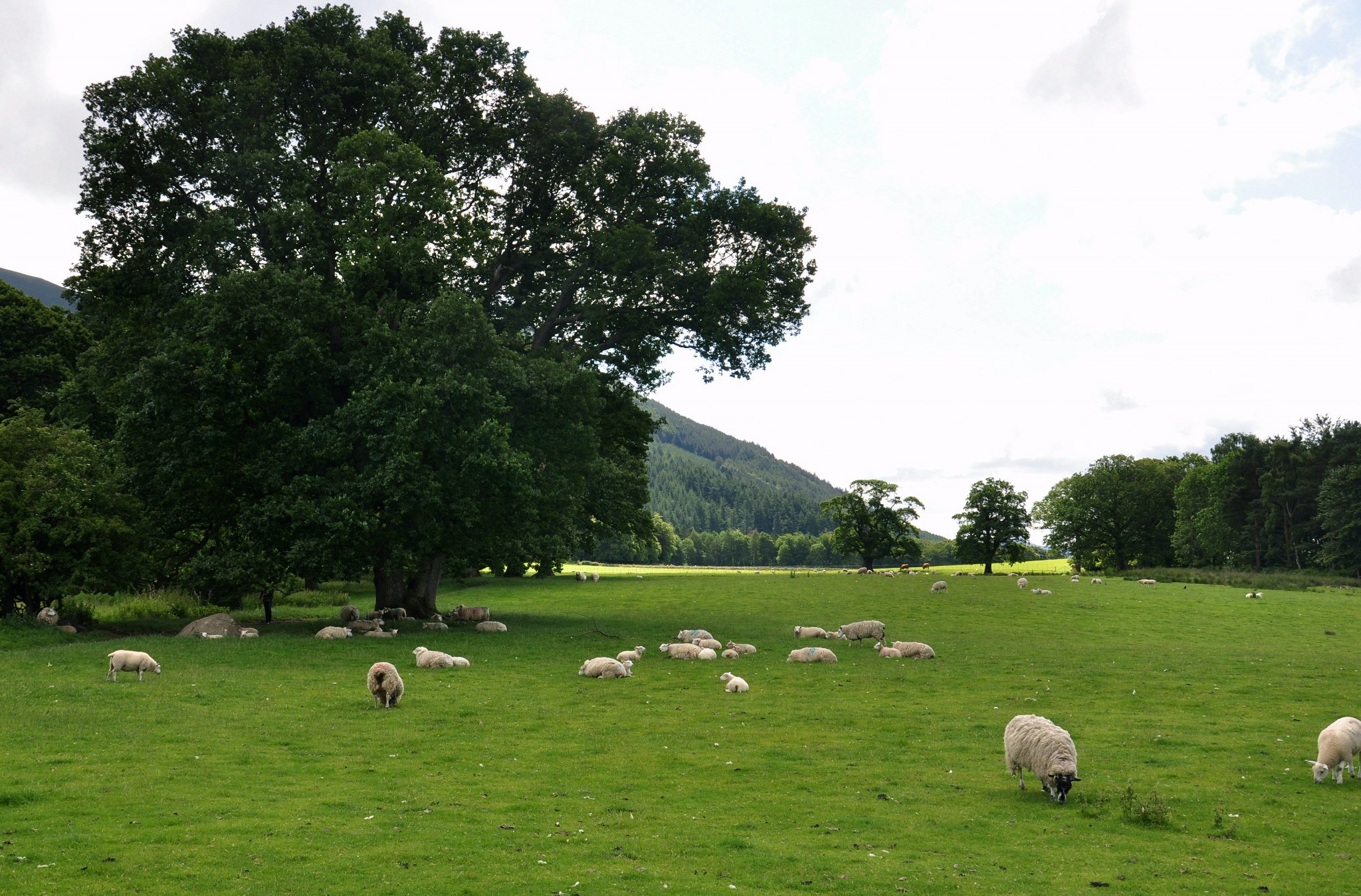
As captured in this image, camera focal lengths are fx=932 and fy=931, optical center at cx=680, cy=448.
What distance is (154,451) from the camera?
33.1m

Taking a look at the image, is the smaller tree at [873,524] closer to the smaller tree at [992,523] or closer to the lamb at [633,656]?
the smaller tree at [992,523]

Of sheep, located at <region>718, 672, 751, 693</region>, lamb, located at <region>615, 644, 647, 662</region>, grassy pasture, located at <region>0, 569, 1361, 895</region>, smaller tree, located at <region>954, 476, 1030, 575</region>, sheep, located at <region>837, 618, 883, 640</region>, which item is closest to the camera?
grassy pasture, located at <region>0, 569, 1361, 895</region>

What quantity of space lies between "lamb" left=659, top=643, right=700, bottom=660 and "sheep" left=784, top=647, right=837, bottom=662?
296cm

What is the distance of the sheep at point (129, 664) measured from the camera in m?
22.1

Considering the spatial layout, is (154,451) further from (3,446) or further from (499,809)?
(499,809)

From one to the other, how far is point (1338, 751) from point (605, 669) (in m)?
16.7

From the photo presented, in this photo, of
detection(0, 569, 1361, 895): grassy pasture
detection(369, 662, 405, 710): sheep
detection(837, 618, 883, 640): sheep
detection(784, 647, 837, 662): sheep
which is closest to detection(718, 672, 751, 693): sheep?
detection(0, 569, 1361, 895): grassy pasture

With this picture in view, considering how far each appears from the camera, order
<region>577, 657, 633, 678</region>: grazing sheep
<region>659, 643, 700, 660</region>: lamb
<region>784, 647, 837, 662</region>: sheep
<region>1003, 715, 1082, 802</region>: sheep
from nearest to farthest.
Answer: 1. <region>1003, 715, 1082, 802</region>: sheep
2. <region>577, 657, 633, 678</region>: grazing sheep
3. <region>784, 647, 837, 662</region>: sheep
4. <region>659, 643, 700, 660</region>: lamb

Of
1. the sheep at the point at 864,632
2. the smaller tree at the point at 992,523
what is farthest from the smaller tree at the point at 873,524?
the sheep at the point at 864,632

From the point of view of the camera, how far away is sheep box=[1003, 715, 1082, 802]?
13.3m

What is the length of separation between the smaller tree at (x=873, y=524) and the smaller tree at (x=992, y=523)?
936 centimetres

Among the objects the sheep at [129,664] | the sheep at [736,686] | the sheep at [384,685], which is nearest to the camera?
the sheep at [384,685]

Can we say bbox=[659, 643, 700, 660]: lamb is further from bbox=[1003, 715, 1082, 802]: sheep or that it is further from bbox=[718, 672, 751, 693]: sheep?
bbox=[1003, 715, 1082, 802]: sheep

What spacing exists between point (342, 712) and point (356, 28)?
101 ft
